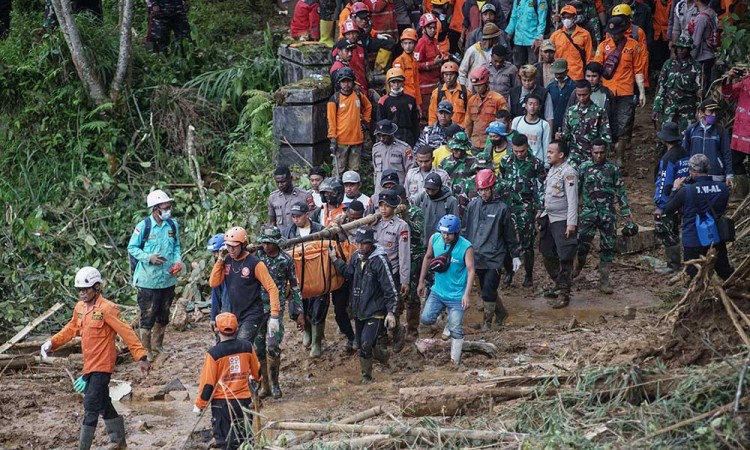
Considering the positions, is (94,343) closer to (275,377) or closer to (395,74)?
(275,377)

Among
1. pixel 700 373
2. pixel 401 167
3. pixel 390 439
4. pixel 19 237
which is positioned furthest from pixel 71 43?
pixel 700 373

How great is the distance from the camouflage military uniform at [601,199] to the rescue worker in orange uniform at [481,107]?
1807 millimetres

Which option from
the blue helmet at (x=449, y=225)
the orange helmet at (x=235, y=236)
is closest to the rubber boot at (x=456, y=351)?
the blue helmet at (x=449, y=225)

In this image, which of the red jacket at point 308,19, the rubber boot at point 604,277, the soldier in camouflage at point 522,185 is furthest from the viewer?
the red jacket at point 308,19

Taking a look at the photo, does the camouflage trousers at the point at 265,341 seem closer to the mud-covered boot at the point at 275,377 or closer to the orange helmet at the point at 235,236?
the mud-covered boot at the point at 275,377

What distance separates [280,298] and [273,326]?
1.67 feet

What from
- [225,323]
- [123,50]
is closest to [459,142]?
[225,323]

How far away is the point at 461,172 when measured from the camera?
14055 millimetres

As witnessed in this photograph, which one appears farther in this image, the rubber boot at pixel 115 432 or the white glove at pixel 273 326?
the white glove at pixel 273 326

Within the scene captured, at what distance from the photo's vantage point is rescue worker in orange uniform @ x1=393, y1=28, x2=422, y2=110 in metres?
16.7

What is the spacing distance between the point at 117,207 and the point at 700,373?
11159 millimetres

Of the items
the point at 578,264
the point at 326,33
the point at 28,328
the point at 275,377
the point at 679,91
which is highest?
the point at 326,33

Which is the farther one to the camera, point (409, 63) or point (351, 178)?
point (409, 63)

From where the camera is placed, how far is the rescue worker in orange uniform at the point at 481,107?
604 inches
